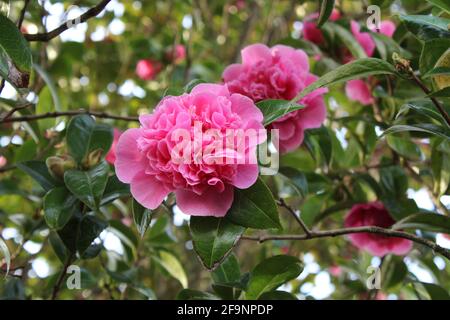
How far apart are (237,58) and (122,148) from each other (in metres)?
1.21

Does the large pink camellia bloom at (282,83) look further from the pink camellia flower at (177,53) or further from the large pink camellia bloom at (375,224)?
the pink camellia flower at (177,53)

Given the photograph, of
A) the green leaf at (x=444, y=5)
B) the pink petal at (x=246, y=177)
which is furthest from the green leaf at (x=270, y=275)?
the green leaf at (x=444, y=5)

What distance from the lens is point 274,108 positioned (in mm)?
881

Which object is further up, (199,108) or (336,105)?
(336,105)

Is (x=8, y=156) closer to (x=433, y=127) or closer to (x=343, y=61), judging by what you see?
(x=343, y=61)

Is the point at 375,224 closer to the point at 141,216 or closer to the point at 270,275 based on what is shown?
the point at 270,275

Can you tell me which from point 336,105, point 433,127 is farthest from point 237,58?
point 433,127

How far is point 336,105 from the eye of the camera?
1756mm

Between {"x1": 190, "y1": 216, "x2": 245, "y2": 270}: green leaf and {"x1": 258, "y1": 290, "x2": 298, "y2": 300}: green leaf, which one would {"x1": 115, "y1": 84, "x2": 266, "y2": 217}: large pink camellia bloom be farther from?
{"x1": 258, "y1": 290, "x2": 298, "y2": 300}: green leaf

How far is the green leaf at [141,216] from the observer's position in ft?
2.80

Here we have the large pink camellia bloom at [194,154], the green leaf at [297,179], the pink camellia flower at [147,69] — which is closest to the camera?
the large pink camellia bloom at [194,154]

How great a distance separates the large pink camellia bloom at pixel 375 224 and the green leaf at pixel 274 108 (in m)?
0.47

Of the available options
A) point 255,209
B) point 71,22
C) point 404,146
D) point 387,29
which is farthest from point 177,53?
point 255,209
